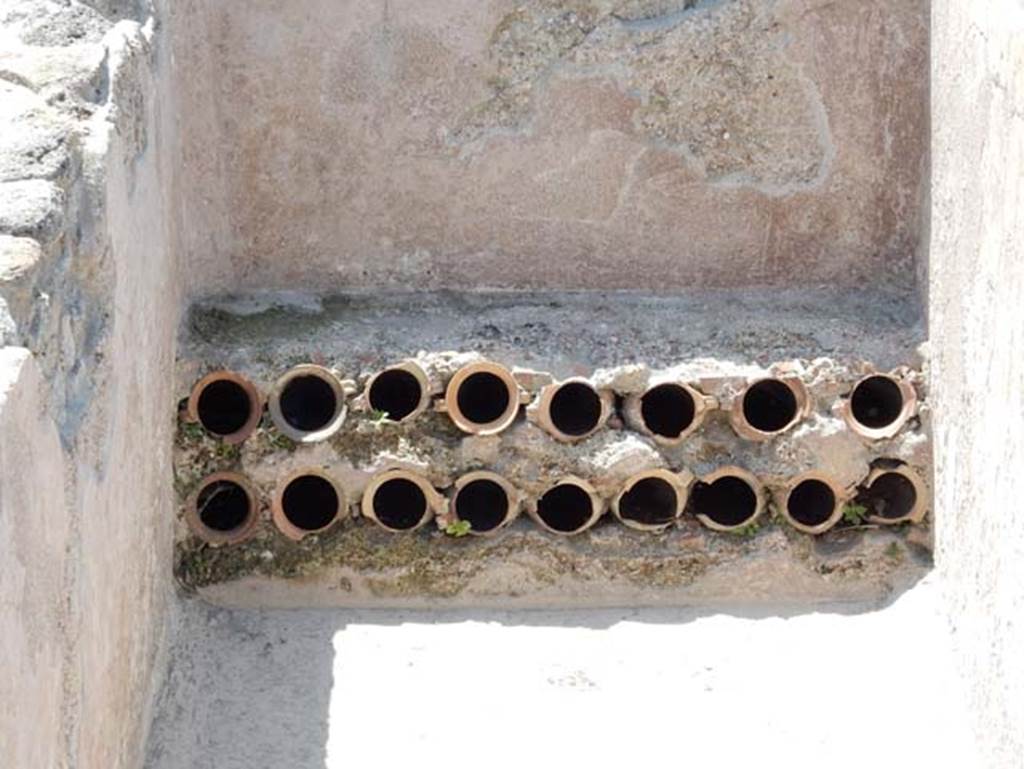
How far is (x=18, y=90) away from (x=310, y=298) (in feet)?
4.64

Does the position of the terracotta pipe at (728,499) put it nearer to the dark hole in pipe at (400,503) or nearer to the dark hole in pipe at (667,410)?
the dark hole in pipe at (667,410)

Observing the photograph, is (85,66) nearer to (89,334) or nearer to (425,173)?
(89,334)

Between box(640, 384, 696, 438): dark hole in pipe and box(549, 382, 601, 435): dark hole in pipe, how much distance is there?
0.12 meters

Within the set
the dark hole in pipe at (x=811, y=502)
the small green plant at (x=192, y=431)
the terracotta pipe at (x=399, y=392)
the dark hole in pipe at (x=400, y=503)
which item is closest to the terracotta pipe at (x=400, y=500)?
the dark hole in pipe at (x=400, y=503)

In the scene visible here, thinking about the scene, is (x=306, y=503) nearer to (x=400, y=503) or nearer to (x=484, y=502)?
(x=400, y=503)

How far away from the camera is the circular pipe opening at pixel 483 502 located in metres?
4.36

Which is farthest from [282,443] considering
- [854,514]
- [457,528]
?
[854,514]

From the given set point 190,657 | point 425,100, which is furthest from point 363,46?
point 190,657

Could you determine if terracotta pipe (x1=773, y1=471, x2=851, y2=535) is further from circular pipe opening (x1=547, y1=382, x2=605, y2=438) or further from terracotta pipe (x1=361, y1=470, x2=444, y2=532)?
terracotta pipe (x1=361, y1=470, x2=444, y2=532)

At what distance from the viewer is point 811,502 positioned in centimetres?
449

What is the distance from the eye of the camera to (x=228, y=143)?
4.56 meters

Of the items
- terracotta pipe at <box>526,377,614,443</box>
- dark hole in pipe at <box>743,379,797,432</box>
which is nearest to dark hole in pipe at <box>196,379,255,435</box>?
terracotta pipe at <box>526,377,614,443</box>

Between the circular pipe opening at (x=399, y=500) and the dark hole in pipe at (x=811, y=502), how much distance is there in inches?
34.6

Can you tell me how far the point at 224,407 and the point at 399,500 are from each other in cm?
48
